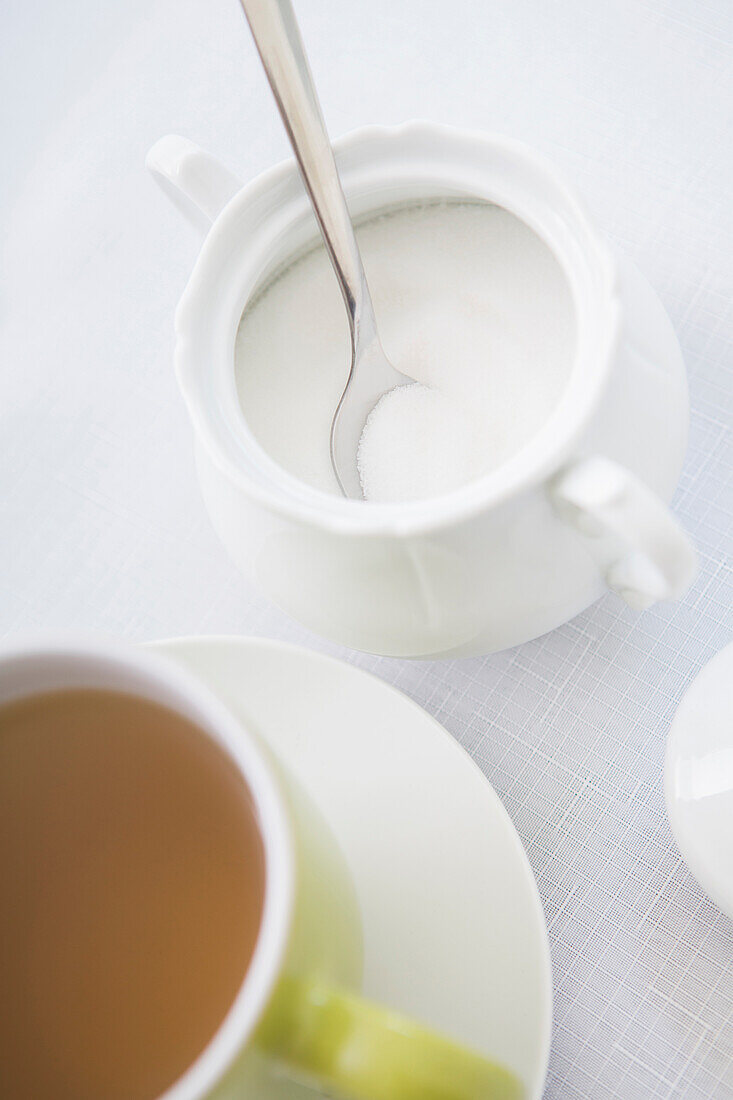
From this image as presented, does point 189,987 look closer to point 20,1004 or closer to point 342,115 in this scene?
point 20,1004

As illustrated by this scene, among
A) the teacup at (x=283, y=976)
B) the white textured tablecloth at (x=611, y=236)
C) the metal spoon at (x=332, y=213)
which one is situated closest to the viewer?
the teacup at (x=283, y=976)

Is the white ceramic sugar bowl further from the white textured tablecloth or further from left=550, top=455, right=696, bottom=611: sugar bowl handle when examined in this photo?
the white textured tablecloth

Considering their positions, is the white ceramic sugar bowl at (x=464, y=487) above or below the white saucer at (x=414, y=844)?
above

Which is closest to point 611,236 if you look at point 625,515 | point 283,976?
point 625,515

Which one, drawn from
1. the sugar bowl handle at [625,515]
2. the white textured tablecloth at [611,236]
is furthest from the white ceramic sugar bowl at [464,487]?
the white textured tablecloth at [611,236]

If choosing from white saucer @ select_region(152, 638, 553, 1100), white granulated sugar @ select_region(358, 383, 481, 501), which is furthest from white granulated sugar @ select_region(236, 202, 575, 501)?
white saucer @ select_region(152, 638, 553, 1100)

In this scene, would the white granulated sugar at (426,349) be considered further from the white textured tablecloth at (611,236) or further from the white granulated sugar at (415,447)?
the white textured tablecloth at (611,236)
